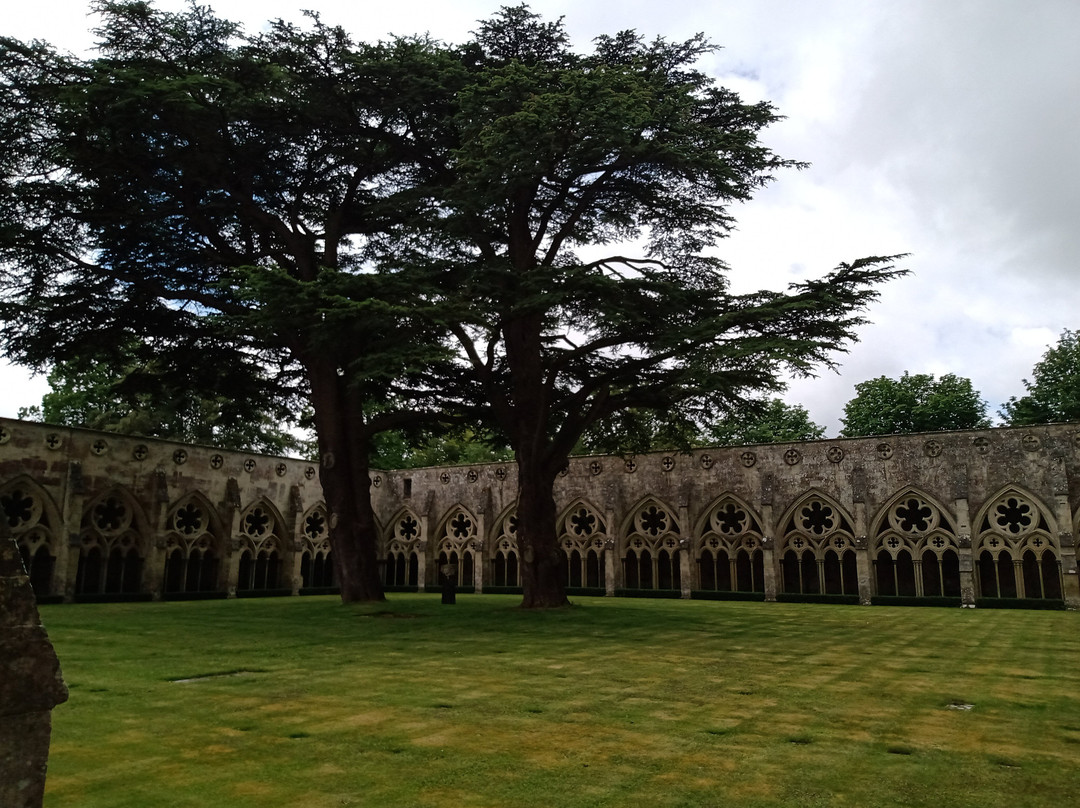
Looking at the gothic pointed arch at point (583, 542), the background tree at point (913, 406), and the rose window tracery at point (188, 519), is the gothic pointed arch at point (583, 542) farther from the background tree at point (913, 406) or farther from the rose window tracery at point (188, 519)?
the background tree at point (913, 406)

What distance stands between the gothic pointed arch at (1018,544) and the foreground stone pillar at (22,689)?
76.9 ft

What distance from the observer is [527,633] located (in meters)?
12.3

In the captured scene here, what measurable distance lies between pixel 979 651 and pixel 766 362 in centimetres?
551

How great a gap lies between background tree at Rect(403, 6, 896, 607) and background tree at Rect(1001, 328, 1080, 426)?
1058 inches

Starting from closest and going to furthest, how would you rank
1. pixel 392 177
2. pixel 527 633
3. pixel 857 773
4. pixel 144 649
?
pixel 857 773
pixel 144 649
pixel 527 633
pixel 392 177

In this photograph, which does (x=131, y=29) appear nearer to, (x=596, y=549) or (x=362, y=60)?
(x=362, y=60)

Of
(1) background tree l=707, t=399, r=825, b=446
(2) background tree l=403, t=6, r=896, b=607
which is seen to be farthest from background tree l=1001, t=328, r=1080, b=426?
(2) background tree l=403, t=6, r=896, b=607

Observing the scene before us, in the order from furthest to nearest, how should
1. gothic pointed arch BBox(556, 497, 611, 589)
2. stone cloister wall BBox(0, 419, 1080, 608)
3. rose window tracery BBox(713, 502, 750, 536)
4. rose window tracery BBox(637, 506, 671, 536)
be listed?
gothic pointed arch BBox(556, 497, 611, 589)
rose window tracery BBox(637, 506, 671, 536)
rose window tracery BBox(713, 502, 750, 536)
stone cloister wall BBox(0, 419, 1080, 608)

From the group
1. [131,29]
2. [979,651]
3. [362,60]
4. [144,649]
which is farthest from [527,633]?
[131,29]

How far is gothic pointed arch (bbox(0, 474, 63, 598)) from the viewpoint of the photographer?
19750 mm

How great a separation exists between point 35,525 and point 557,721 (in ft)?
63.1

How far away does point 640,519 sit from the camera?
87.0 feet

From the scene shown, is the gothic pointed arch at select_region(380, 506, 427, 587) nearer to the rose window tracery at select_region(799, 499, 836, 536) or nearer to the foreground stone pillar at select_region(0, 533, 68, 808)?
the rose window tracery at select_region(799, 499, 836, 536)

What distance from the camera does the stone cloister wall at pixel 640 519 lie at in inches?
816
